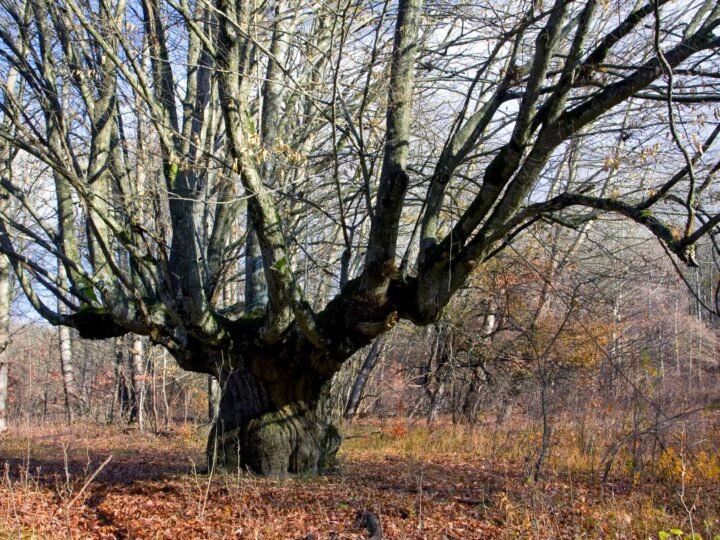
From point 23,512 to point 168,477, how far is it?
1.80 meters

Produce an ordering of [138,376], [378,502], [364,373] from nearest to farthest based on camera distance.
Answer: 1. [378,502]
2. [364,373]
3. [138,376]

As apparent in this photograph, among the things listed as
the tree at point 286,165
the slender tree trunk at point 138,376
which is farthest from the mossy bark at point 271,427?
the slender tree trunk at point 138,376

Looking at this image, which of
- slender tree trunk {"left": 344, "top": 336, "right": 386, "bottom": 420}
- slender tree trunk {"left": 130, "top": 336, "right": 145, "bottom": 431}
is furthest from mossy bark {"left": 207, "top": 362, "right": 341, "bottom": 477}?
slender tree trunk {"left": 130, "top": 336, "right": 145, "bottom": 431}

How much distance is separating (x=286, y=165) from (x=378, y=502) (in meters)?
4.30

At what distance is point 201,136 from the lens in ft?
23.2

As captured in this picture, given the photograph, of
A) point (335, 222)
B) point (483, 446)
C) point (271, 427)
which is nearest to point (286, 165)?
point (335, 222)

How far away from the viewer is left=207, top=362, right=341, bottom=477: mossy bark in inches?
256

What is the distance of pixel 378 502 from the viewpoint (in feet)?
18.2

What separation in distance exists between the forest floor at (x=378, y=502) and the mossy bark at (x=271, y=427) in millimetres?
224

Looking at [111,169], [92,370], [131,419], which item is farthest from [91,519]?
[92,370]

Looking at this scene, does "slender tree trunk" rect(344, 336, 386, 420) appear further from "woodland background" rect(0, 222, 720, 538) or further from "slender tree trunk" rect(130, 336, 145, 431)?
"slender tree trunk" rect(130, 336, 145, 431)

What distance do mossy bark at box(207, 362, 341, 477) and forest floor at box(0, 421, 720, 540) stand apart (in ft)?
0.74

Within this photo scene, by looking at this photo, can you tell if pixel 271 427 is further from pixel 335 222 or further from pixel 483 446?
pixel 483 446

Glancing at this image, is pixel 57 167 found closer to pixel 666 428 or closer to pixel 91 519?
pixel 91 519
